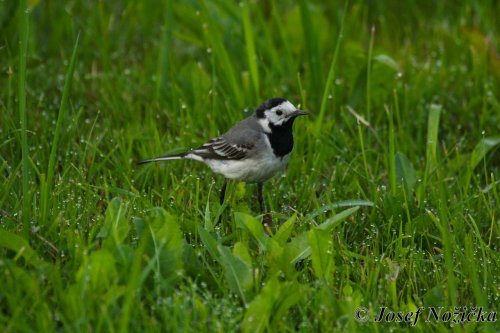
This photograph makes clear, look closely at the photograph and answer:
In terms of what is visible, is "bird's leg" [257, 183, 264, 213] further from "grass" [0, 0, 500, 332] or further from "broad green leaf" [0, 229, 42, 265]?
"broad green leaf" [0, 229, 42, 265]

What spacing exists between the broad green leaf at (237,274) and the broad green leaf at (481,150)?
211 centimetres

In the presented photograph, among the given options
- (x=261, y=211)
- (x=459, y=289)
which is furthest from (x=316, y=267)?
(x=261, y=211)

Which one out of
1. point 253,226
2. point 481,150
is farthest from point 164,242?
point 481,150

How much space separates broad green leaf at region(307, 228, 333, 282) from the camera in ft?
13.0

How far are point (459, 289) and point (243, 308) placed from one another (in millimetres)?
1109

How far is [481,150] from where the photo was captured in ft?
18.1

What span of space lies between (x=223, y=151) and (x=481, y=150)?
1.72 metres

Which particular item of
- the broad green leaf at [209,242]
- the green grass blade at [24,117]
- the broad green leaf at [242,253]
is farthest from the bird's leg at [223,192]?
the green grass blade at [24,117]

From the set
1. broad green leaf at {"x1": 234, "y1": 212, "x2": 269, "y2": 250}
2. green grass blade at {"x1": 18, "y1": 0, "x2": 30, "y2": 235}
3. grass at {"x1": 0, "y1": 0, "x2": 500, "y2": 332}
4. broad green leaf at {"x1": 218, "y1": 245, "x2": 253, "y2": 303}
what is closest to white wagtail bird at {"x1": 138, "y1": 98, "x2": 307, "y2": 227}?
grass at {"x1": 0, "y1": 0, "x2": 500, "y2": 332}

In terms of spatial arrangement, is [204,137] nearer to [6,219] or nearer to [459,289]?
[6,219]

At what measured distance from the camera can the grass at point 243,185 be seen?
144 inches

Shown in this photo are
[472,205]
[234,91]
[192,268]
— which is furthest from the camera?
[234,91]

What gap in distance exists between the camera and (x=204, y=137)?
5.87 m

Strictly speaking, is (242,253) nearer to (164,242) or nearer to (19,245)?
(164,242)
